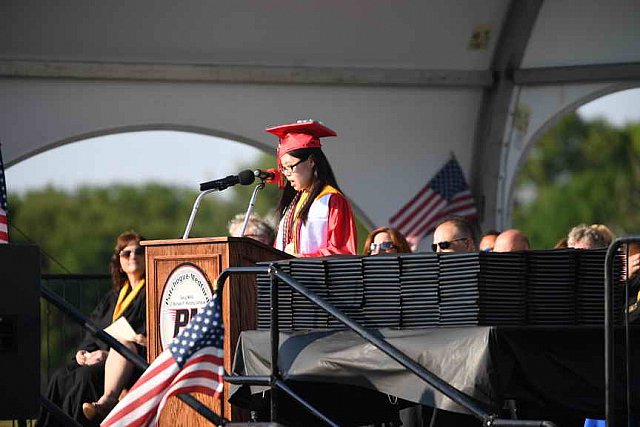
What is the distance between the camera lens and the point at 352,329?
5.43 metres

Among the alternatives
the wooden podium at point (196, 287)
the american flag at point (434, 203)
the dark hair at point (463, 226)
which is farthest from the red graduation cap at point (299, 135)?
the american flag at point (434, 203)

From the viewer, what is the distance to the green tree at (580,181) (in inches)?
2269

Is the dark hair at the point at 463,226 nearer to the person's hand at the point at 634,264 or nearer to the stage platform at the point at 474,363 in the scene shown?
the person's hand at the point at 634,264

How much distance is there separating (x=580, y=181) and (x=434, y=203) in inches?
1974

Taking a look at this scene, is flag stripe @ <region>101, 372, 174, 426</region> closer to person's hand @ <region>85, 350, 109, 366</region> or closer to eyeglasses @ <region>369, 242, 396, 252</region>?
eyeglasses @ <region>369, 242, 396, 252</region>

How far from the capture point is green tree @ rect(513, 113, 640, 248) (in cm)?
5762

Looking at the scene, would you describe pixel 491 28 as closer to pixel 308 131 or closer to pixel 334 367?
pixel 308 131

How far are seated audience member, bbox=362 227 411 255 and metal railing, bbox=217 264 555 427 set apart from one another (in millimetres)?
2469

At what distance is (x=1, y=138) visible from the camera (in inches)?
435

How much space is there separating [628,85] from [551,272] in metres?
7.08

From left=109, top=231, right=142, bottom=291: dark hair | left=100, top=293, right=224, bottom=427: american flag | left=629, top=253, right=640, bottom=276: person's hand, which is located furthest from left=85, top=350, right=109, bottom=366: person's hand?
left=629, top=253, right=640, bottom=276: person's hand

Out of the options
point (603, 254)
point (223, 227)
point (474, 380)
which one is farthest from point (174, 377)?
point (223, 227)

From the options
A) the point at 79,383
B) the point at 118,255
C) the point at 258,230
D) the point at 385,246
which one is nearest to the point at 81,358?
the point at 79,383

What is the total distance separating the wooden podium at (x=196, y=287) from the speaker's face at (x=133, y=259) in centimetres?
241
